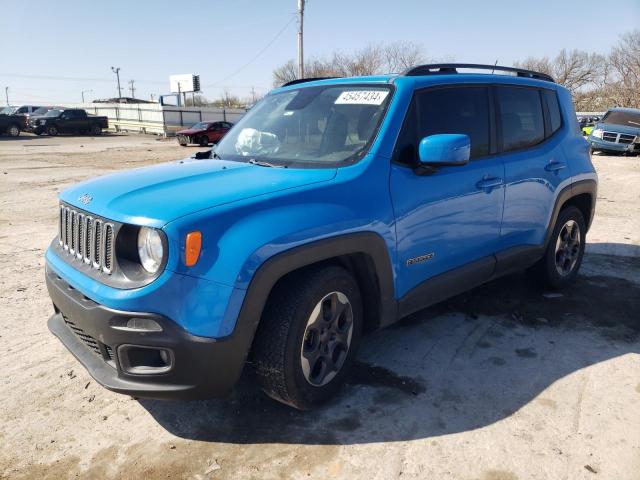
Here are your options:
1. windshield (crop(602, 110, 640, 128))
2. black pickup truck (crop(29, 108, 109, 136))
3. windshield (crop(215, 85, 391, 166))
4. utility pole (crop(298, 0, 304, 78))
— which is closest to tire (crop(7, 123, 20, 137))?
black pickup truck (crop(29, 108, 109, 136))

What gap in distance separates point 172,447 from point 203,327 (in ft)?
2.60

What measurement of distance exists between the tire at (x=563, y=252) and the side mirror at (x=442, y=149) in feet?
6.54

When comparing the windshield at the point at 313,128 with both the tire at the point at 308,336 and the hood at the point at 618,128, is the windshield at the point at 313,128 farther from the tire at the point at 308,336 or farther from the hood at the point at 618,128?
the hood at the point at 618,128

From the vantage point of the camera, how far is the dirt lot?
99.3 inches

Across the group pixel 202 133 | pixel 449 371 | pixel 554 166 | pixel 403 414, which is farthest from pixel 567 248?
pixel 202 133

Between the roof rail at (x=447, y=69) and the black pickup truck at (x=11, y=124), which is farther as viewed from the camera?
the black pickup truck at (x=11, y=124)

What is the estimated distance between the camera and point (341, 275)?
2.85 meters

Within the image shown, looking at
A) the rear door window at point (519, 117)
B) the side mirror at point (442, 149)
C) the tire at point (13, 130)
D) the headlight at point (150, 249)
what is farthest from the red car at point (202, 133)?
the headlight at point (150, 249)

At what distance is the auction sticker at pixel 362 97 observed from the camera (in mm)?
3309

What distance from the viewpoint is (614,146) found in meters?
18.5

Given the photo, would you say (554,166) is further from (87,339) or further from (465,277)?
(87,339)

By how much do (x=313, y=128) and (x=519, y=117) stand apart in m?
1.79

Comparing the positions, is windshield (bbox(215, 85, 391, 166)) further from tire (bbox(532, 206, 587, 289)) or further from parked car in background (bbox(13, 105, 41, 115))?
parked car in background (bbox(13, 105, 41, 115))

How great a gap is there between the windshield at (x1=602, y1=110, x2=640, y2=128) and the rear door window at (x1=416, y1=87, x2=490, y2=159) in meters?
18.2
